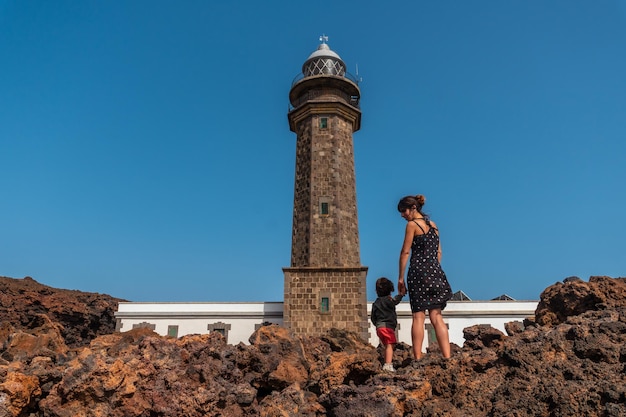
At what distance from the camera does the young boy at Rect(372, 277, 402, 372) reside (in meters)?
5.23

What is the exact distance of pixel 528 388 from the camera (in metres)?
3.42

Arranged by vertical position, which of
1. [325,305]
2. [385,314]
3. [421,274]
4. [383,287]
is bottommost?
[385,314]

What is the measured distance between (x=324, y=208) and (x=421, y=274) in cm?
1325

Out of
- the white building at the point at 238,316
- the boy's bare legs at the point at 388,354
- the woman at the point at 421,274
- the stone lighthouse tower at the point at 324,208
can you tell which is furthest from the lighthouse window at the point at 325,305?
the boy's bare legs at the point at 388,354

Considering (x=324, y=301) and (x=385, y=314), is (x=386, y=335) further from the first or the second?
(x=324, y=301)

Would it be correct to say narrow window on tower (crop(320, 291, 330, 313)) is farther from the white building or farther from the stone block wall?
the white building

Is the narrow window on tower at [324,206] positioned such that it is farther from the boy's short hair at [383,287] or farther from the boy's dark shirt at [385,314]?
the boy's dark shirt at [385,314]

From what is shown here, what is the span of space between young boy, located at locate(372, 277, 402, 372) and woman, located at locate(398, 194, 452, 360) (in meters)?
0.20

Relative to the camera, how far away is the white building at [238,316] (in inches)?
768

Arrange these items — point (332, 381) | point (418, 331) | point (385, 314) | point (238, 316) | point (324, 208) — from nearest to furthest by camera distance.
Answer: point (332, 381), point (418, 331), point (385, 314), point (324, 208), point (238, 316)

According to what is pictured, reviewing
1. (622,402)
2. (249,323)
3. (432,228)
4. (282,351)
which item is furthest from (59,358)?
(249,323)

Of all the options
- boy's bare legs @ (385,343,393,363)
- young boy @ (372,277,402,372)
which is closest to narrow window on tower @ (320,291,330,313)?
young boy @ (372,277,402,372)

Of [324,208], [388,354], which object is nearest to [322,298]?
[324,208]

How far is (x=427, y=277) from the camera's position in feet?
17.3
